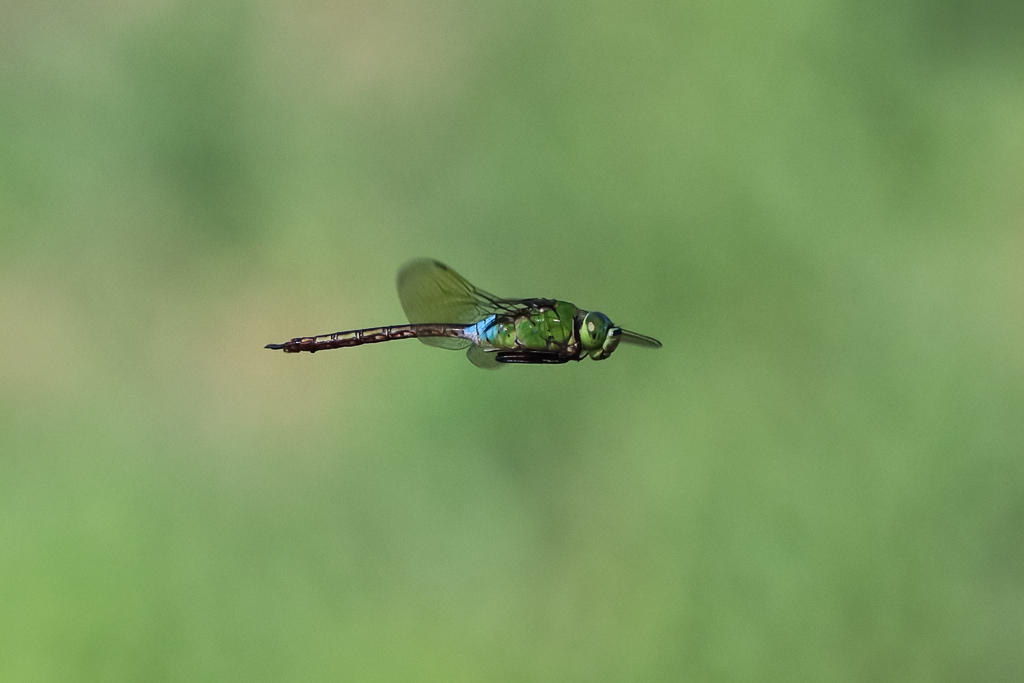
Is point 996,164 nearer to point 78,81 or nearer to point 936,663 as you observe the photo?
point 936,663

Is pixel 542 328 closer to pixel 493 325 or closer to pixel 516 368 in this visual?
pixel 493 325

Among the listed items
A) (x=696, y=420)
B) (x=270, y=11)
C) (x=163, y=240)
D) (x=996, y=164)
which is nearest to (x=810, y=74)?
(x=996, y=164)

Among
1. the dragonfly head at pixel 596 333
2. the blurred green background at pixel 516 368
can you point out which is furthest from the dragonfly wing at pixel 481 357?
the blurred green background at pixel 516 368

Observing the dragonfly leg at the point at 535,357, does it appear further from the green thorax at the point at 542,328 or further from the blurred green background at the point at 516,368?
the blurred green background at the point at 516,368

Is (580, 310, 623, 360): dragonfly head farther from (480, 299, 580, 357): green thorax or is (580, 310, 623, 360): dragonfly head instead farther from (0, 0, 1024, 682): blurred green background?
(0, 0, 1024, 682): blurred green background

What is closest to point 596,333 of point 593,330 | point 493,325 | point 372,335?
point 593,330

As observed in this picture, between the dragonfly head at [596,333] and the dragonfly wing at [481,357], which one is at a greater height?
the dragonfly head at [596,333]

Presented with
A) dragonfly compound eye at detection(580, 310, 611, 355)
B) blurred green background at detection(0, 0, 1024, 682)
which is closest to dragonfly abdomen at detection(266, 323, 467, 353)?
dragonfly compound eye at detection(580, 310, 611, 355)
